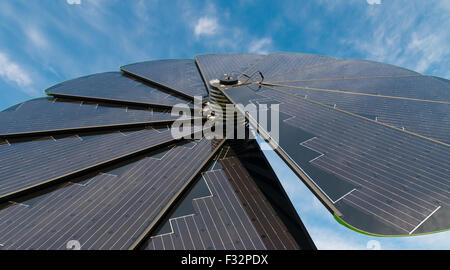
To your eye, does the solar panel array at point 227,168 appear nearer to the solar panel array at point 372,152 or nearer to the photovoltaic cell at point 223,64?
the solar panel array at point 372,152

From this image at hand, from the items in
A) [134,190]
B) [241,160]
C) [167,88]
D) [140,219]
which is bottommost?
[140,219]

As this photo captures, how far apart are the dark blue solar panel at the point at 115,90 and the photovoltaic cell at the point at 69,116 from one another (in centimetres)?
83

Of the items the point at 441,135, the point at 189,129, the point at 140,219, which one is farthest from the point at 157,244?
the point at 441,135

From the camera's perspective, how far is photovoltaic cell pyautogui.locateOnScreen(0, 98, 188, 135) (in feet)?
49.8

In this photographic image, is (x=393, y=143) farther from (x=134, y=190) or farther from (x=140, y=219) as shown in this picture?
(x=134, y=190)

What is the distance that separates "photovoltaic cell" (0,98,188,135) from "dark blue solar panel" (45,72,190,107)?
83 cm

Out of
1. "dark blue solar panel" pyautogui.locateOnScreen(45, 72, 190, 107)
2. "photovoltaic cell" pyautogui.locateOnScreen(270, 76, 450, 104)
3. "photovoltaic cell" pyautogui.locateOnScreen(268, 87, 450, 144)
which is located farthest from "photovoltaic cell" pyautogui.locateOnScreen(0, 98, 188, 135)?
"photovoltaic cell" pyautogui.locateOnScreen(270, 76, 450, 104)

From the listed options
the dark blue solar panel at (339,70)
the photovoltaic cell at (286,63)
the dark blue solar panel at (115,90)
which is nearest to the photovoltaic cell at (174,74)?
the dark blue solar panel at (115,90)

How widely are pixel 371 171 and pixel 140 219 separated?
942 cm

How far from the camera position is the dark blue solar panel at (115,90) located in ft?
59.9

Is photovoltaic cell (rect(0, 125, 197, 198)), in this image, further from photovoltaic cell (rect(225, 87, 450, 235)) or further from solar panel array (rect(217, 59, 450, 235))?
photovoltaic cell (rect(225, 87, 450, 235))

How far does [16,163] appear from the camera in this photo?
478 inches

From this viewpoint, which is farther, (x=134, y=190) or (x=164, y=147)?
(x=164, y=147)

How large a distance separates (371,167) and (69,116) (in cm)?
2018
